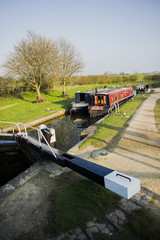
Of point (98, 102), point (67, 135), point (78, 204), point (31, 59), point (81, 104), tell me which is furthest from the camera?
point (31, 59)

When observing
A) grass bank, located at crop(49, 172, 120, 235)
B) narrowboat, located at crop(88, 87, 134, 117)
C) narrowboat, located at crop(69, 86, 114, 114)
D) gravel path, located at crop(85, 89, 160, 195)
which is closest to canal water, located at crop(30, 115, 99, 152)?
narrowboat, located at crop(88, 87, 134, 117)

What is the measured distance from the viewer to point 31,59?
17391 mm

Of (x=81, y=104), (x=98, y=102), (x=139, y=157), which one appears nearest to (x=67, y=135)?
(x=139, y=157)

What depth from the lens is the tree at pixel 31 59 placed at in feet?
56.7

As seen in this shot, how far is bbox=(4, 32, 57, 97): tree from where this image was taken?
1730 cm

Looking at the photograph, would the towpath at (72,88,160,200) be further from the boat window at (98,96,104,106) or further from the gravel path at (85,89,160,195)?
the boat window at (98,96,104,106)

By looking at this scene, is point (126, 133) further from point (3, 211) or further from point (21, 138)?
point (3, 211)

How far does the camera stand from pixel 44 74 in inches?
756

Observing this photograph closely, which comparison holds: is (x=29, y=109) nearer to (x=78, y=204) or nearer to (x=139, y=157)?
(x=139, y=157)

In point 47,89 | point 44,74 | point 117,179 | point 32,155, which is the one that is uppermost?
point 44,74

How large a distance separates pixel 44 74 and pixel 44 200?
18540 mm

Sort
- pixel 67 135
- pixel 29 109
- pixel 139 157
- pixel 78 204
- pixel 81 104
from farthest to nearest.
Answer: pixel 29 109, pixel 81 104, pixel 67 135, pixel 139 157, pixel 78 204

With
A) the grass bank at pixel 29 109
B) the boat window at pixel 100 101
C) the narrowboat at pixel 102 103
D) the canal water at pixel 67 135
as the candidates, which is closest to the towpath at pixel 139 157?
the canal water at pixel 67 135

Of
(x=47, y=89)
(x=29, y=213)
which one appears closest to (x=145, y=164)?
(x=29, y=213)
